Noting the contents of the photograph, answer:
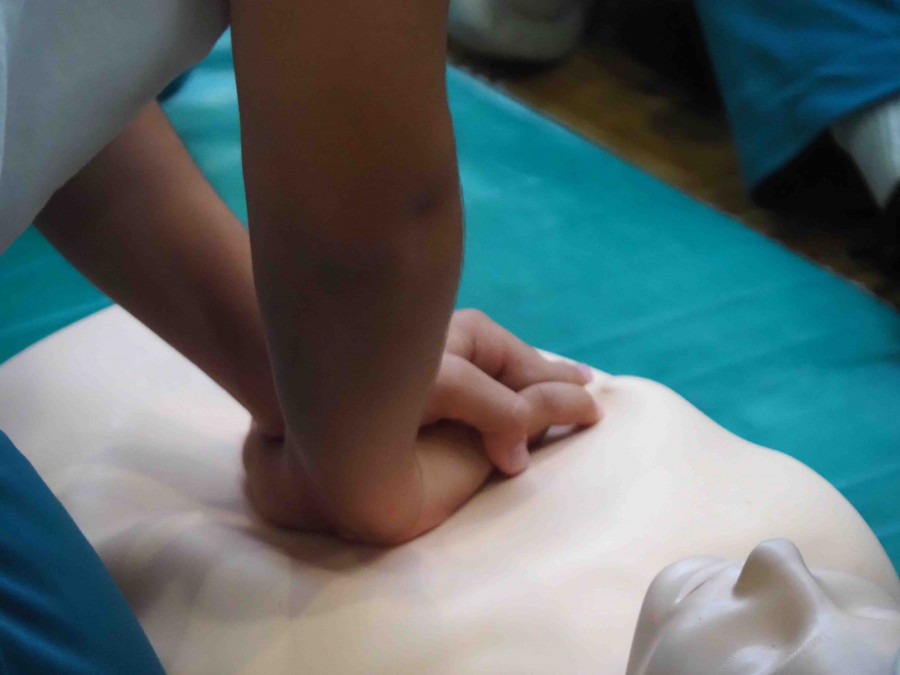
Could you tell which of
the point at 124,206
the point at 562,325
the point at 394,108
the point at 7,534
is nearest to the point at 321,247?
the point at 394,108

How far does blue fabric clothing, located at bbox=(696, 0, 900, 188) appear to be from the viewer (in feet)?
3.68

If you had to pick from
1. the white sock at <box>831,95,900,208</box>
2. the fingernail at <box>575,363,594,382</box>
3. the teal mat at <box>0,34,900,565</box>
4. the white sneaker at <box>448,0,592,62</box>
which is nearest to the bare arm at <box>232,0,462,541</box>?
the fingernail at <box>575,363,594,382</box>

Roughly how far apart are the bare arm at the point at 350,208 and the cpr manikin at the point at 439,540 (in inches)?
4.6

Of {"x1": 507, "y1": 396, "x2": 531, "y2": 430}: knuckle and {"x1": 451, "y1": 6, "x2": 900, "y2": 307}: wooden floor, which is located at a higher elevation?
→ {"x1": 507, "y1": 396, "x2": 531, "y2": 430}: knuckle

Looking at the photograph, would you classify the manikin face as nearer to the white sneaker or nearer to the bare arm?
the bare arm

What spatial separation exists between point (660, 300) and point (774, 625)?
0.64 metres

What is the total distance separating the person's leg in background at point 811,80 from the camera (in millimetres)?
1101

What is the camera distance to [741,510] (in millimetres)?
533

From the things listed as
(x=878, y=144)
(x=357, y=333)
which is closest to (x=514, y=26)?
(x=878, y=144)

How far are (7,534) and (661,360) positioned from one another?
25.7 inches

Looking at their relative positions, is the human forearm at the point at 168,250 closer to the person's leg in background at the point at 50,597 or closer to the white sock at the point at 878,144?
the person's leg in background at the point at 50,597

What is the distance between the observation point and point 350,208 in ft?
1.05

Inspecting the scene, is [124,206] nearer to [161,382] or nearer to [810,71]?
[161,382]

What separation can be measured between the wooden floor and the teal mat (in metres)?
0.24
